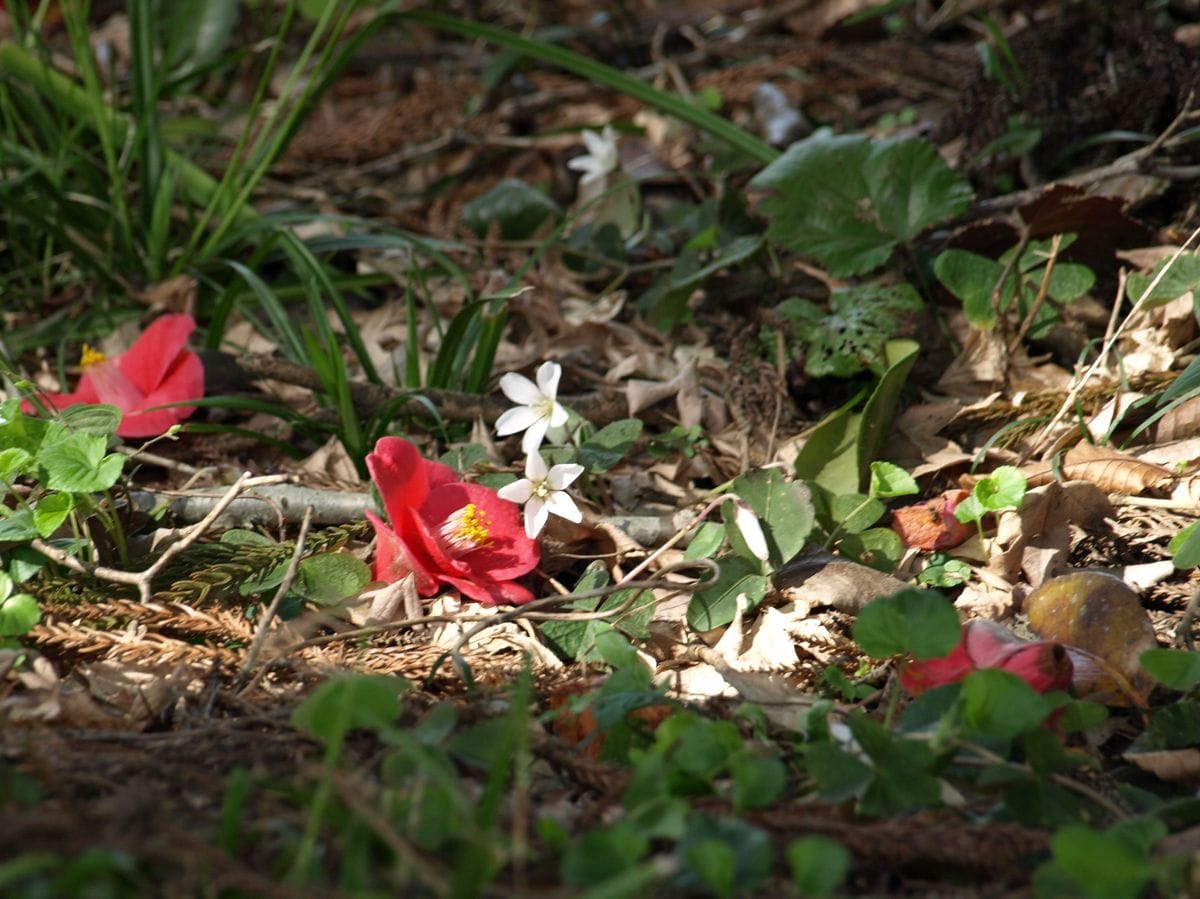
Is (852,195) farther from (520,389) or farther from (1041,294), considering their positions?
(520,389)

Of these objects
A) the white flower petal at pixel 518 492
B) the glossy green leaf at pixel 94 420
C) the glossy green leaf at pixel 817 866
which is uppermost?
the glossy green leaf at pixel 94 420

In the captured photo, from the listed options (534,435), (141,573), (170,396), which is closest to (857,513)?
(534,435)

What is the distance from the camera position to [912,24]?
135 inches

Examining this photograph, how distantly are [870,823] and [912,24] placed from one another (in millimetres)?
2964

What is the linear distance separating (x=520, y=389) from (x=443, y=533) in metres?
0.26

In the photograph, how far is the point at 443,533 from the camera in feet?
5.33

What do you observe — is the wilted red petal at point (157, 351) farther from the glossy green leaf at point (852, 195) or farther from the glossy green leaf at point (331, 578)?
the glossy green leaf at point (852, 195)

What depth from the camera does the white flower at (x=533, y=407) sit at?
1681mm

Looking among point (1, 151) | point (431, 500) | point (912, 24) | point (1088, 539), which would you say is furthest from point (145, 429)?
point (912, 24)

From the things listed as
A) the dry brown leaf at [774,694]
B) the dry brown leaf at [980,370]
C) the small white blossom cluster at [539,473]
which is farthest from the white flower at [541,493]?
the dry brown leaf at [980,370]

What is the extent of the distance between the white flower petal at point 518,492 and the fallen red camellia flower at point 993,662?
0.59m

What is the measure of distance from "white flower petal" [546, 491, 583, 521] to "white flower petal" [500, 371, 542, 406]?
0.18 metres

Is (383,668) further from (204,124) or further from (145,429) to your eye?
(204,124)

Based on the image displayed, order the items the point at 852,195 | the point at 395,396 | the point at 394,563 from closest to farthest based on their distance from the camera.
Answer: the point at 394,563 < the point at 395,396 < the point at 852,195
